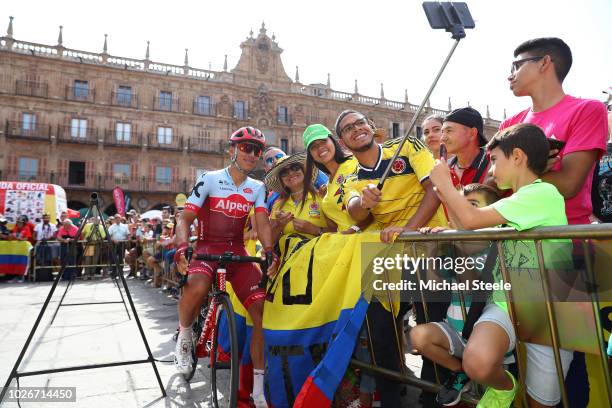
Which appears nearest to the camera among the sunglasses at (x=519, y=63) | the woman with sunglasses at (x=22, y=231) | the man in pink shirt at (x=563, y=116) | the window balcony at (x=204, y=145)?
the man in pink shirt at (x=563, y=116)

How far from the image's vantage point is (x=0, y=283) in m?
11.2

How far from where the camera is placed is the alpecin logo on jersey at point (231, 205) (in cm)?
349

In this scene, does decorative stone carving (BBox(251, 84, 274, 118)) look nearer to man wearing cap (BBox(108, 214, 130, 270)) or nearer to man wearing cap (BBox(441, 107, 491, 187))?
man wearing cap (BBox(108, 214, 130, 270))

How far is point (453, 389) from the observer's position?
207cm

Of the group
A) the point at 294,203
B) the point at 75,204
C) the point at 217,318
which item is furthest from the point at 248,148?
the point at 75,204

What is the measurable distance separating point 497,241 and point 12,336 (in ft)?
18.8

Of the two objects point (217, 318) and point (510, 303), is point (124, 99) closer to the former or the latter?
point (217, 318)

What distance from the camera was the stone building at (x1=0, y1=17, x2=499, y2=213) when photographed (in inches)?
1095

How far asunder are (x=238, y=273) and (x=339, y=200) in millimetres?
1033

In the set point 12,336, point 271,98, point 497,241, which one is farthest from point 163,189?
point 497,241

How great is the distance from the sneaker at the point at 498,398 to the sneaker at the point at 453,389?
0.45ft

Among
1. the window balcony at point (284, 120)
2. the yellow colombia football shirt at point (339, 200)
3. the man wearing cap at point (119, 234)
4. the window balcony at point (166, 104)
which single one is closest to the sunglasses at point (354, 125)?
the yellow colombia football shirt at point (339, 200)

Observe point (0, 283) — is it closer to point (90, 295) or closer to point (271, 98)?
point (90, 295)

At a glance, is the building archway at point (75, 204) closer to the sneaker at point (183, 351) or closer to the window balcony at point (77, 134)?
the window balcony at point (77, 134)
